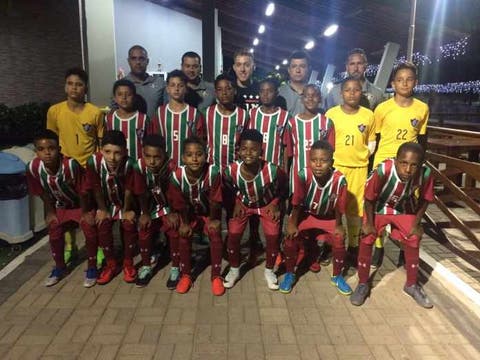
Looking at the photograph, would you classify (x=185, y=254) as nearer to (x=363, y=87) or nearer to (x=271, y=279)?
(x=271, y=279)

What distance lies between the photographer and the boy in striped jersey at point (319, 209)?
11.8ft

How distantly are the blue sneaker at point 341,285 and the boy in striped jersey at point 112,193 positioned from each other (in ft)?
6.10

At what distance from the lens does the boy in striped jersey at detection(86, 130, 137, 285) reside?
3.70 m

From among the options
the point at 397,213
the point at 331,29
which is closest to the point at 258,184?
the point at 397,213

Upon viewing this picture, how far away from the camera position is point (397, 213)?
3725mm

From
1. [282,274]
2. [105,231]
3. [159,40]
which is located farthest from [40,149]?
[159,40]

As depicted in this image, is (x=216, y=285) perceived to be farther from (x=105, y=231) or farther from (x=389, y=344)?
(x=389, y=344)

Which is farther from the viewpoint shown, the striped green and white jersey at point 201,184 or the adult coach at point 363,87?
the adult coach at point 363,87

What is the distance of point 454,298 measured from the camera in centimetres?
364

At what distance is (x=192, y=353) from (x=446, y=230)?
4.29 meters

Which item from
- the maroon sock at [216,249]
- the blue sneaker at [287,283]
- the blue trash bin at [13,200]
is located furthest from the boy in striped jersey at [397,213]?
the blue trash bin at [13,200]

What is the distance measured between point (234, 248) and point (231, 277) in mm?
270

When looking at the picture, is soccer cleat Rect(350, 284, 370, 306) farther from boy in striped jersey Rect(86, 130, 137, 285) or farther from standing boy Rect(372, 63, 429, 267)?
boy in striped jersey Rect(86, 130, 137, 285)

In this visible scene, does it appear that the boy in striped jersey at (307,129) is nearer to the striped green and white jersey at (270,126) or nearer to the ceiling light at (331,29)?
the striped green and white jersey at (270,126)
